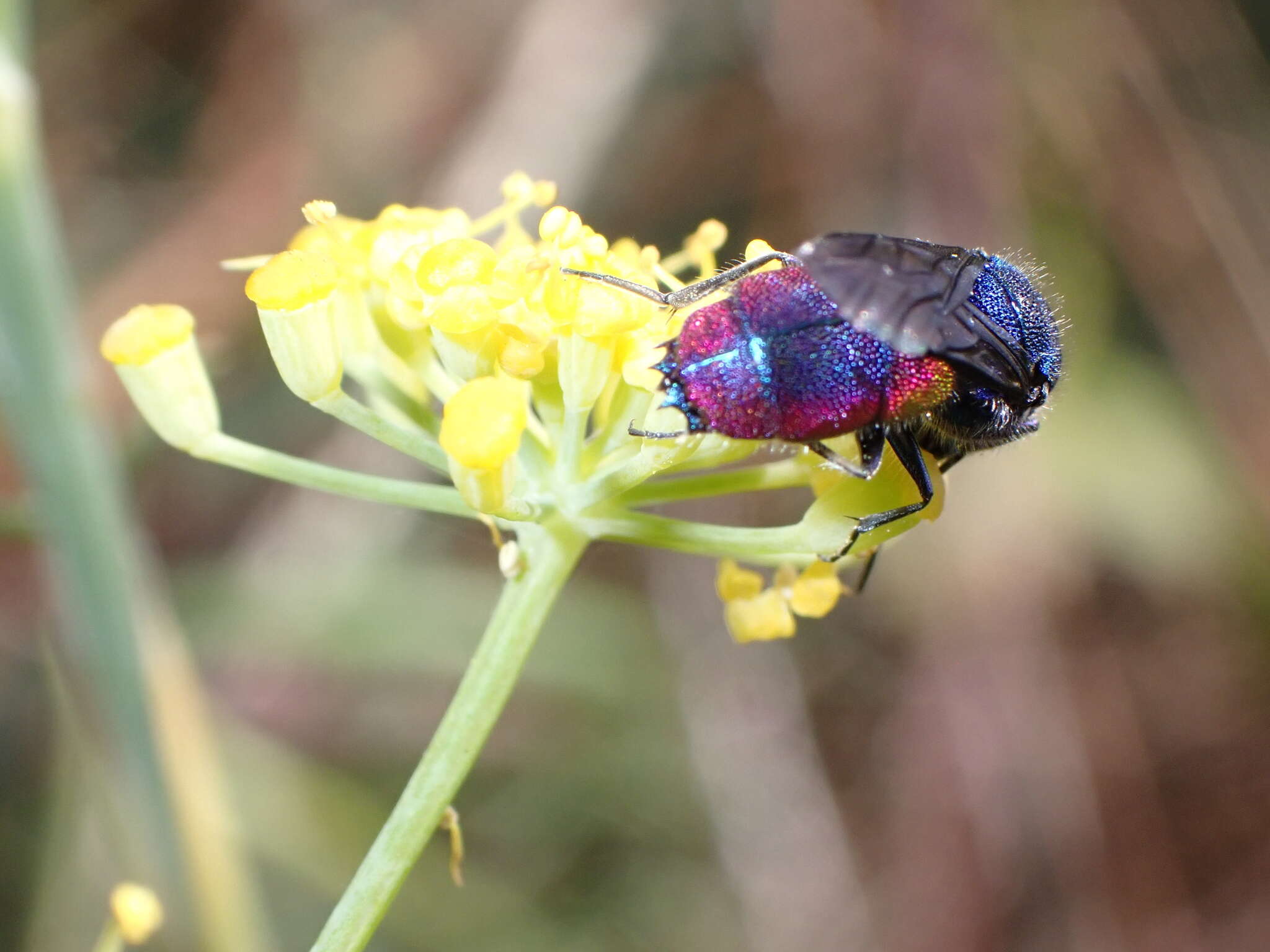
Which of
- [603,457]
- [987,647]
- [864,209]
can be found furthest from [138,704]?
[864,209]

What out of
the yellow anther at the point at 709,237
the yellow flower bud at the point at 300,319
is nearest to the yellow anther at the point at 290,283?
the yellow flower bud at the point at 300,319

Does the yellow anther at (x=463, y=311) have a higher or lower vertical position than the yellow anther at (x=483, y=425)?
higher

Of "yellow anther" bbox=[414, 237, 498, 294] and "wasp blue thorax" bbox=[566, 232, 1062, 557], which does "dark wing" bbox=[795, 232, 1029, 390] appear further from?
"yellow anther" bbox=[414, 237, 498, 294]

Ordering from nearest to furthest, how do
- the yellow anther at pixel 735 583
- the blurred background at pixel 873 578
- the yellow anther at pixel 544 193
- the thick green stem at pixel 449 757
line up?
the thick green stem at pixel 449 757
the yellow anther at pixel 735 583
the yellow anther at pixel 544 193
the blurred background at pixel 873 578

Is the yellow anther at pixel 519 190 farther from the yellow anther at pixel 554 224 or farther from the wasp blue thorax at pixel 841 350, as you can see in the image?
the wasp blue thorax at pixel 841 350

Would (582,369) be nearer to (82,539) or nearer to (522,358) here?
(522,358)

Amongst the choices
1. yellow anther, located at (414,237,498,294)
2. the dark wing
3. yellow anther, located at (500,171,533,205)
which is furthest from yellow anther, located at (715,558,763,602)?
yellow anther, located at (500,171,533,205)
